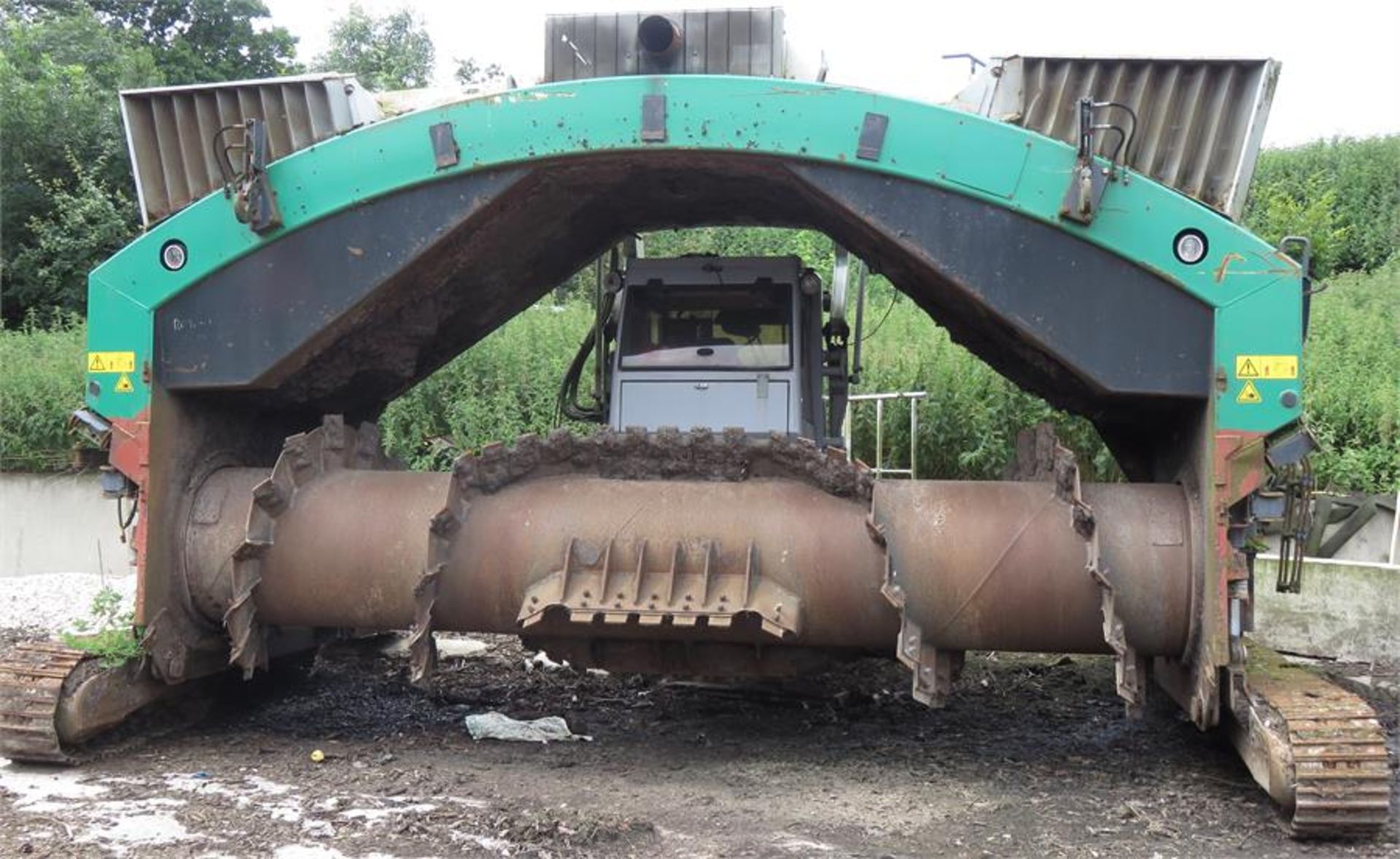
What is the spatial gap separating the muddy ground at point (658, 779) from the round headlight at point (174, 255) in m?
1.91

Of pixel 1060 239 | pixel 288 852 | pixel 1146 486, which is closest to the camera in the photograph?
pixel 288 852

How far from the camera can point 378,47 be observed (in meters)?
32.2

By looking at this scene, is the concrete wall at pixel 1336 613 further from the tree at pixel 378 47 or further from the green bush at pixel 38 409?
the tree at pixel 378 47

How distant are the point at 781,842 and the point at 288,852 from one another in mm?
1458

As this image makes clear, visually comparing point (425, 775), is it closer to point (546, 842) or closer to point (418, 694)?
point (546, 842)

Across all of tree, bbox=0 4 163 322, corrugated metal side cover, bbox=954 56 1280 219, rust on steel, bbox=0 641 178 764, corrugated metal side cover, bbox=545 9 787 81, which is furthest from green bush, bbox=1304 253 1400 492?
tree, bbox=0 4 163 322

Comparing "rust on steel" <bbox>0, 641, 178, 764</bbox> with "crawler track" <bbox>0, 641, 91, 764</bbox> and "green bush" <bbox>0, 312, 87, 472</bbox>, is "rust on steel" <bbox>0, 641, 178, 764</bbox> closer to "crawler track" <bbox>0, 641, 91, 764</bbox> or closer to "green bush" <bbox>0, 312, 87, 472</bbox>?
"crawler track" <bbox>0, 641, 91, 764</bbox>

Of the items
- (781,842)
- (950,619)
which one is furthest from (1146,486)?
(781,842)

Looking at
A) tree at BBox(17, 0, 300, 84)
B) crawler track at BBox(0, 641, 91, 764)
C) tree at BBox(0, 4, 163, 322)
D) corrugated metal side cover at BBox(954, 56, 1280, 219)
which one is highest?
tree at BBox(17, 0, 300, 84)

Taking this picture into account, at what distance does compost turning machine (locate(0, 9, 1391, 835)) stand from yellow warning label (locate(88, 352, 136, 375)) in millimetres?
15

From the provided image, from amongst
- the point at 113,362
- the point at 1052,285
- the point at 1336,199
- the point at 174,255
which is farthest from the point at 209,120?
the point at 1336,199

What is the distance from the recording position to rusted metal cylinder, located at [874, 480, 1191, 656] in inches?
176

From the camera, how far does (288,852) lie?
3.71 m

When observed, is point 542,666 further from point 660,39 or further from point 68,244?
point 68,244
